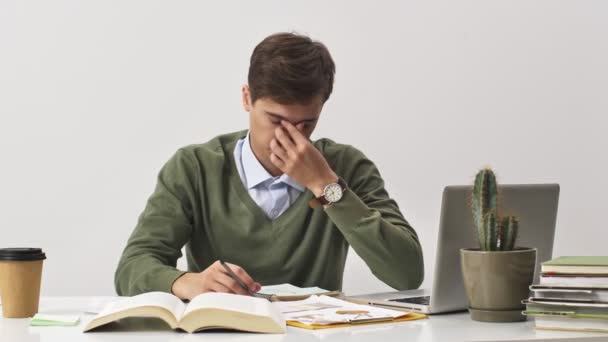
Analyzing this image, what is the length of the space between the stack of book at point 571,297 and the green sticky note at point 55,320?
740 millimetres

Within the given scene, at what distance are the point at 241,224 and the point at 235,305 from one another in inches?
34.5

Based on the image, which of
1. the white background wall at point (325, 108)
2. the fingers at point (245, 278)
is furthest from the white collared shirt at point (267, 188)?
the white background wall at point (325, 108)

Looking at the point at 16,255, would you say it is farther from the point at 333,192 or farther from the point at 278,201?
the point at 278,201

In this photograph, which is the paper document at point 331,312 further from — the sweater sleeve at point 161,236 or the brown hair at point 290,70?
the brown hair at point 290,70

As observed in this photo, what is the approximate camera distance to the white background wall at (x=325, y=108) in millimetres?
2984

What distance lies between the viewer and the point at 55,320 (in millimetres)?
1433

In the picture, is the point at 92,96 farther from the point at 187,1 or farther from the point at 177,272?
the point at 177,272

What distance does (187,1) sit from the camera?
9.99 ft

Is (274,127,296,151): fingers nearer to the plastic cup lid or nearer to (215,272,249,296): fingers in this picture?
(215,272,249,296): fingers

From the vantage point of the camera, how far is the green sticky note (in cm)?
142

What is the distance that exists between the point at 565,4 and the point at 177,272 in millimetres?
2047

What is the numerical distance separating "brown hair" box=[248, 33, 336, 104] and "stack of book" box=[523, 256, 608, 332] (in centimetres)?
87

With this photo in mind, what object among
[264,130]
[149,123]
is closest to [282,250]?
[264,130]

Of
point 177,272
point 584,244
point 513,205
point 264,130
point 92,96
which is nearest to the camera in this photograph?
point 513,205
